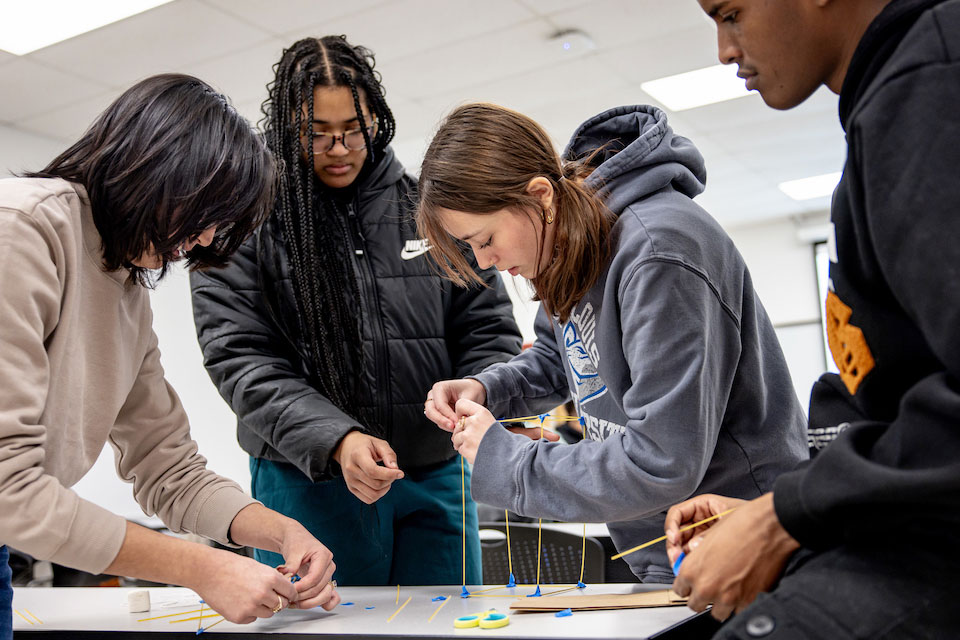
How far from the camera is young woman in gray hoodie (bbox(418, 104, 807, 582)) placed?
42.7 inches

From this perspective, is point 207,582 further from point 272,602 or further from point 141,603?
point 141,603

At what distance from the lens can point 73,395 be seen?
1226mm

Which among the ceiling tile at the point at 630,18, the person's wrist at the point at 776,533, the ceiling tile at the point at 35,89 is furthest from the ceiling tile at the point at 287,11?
the person's wrist at the point at 776,533

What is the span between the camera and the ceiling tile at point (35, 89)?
12.3 feet

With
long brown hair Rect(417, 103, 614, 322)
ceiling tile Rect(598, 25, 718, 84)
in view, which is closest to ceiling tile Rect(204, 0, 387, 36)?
ceiling tile Rect(598, 25, 718, 84)

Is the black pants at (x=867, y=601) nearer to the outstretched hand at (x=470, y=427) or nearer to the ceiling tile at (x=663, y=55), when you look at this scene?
the outstretched hand at (x=470, y=427)

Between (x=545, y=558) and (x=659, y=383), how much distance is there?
1168 mm

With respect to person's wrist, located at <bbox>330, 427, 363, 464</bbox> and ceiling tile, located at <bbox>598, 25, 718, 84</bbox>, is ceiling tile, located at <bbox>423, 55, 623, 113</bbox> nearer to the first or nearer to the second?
ceiling tile, located at <bbox>598, 25, 718, 84</bbox>

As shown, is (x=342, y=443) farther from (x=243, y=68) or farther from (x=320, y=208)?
(x=243, y=68)

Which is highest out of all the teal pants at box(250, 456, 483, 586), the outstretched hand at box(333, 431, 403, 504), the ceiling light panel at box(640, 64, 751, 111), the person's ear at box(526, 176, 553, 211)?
the ceiling light panel at box(640, 64, 751, 111)

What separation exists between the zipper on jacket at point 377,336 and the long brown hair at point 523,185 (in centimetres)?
40

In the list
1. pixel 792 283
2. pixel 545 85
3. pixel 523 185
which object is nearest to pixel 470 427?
pixel 523 185

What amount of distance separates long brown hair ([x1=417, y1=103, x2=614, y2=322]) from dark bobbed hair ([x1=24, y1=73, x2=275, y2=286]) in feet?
1.03

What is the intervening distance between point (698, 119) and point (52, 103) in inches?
Answer: 136
